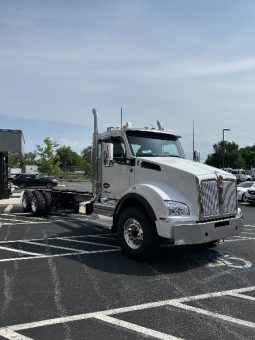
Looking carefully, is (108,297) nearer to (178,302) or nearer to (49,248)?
(178,302)

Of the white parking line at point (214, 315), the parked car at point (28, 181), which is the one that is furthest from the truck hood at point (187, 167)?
the parked car at point (28, 181)

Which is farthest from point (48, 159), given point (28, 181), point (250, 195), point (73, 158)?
point (73, 158)

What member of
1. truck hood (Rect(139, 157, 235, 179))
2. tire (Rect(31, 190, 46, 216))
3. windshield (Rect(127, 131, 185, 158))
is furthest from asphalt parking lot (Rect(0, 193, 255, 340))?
tire (Rect(31, 190, 46, 216))

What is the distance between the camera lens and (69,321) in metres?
5.52

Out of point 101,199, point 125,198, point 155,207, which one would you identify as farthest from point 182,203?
point 101,199

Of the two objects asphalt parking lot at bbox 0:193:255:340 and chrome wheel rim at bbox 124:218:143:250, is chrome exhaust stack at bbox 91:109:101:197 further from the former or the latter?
chrome wheel rim at bbox 124:218:143:250

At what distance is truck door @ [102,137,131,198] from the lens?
403 inches

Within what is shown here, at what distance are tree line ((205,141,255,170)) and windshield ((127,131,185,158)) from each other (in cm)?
A: 9114

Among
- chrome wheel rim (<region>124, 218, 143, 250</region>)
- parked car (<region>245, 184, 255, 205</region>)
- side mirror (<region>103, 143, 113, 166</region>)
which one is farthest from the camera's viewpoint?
parked car (<region>245, 184, 255, 205</region>)

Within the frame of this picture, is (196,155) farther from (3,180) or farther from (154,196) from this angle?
(3,180)

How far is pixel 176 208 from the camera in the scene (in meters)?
8.42

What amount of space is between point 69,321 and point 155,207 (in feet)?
11.2

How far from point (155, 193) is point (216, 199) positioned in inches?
47.6

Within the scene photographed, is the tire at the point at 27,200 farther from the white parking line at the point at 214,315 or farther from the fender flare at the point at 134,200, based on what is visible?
the white parking line at the point at 214,315
